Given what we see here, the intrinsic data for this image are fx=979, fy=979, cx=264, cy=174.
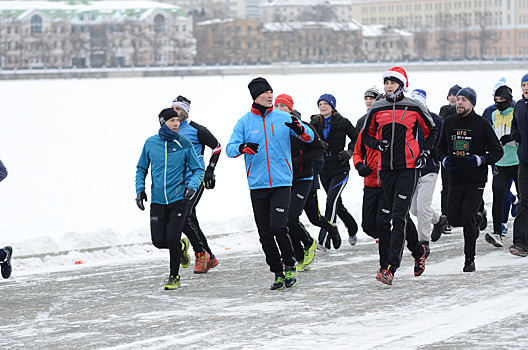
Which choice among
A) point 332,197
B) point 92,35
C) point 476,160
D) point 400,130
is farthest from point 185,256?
point 92,35

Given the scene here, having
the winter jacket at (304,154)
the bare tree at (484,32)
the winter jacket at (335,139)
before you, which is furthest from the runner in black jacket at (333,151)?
the bare tree at (484,32)

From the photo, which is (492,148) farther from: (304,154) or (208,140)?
(208,140)

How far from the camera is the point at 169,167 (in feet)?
25.8

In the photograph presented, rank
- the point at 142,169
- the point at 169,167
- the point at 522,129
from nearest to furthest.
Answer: the point at 169,167, the point at 142,169, the point at 522,129

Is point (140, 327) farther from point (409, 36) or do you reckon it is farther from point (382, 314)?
point (409, 36)

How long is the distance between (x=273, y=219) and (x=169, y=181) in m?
0.93

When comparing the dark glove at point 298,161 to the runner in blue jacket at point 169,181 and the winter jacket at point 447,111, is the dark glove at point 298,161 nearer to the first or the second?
the runner in blue jacket at point 169,181

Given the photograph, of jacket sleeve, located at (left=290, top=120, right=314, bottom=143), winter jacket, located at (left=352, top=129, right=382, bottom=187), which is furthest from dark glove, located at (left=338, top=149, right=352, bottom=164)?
jacket sleeve, located at (left=290, top=120, right=314, bottom=143)

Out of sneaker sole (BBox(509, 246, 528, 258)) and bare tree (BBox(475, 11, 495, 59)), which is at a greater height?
bare tree (BBox(475, 11, 495, 59))

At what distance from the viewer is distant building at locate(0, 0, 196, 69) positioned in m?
134

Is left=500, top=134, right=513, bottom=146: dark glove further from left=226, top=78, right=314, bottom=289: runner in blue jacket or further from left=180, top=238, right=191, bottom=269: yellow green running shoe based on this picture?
left=180, top=238, right=191, bottom=269: yellow green running shoe

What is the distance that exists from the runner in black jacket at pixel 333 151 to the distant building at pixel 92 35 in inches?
4835

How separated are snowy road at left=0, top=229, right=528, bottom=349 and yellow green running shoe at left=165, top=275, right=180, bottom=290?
119 mm

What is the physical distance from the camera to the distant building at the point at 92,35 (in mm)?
133875
